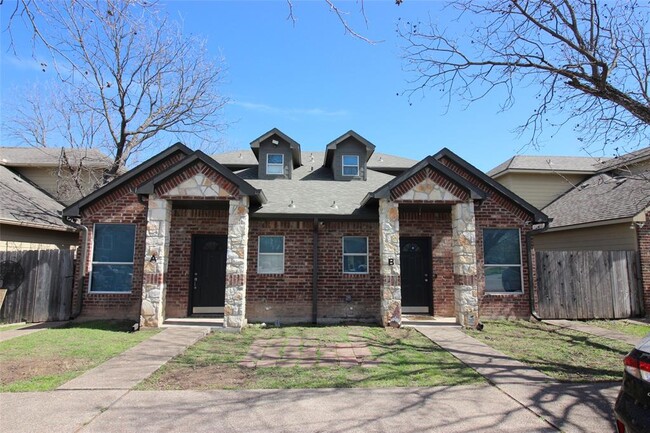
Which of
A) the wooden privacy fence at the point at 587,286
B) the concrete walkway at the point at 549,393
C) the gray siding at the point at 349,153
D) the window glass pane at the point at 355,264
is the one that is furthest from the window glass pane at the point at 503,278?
the gray siding at the point at 349,153

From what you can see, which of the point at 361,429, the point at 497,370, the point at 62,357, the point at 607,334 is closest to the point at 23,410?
the point at 62,357

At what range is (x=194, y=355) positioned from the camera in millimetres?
7172

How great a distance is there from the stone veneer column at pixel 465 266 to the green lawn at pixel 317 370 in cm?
192

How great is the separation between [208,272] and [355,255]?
4.22 meters

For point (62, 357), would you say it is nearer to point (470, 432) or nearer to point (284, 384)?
point (284, 384)

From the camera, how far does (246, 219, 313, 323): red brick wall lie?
36.1ft

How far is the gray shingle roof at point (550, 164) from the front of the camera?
1869cm

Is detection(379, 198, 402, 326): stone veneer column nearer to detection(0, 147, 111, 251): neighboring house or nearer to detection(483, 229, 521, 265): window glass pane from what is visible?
detection(483, 229, 521, 265): window glass pane

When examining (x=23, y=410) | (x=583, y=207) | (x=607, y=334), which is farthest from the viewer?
(x=583, y=207)

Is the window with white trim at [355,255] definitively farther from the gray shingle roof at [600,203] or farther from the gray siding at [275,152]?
the gray shingle roof at [600,203]

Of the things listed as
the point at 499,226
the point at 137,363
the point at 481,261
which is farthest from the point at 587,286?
the point at 137,363

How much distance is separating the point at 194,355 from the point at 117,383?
1.78 metres

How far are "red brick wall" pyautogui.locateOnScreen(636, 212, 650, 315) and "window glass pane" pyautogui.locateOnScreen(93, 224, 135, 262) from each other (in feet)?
48.2

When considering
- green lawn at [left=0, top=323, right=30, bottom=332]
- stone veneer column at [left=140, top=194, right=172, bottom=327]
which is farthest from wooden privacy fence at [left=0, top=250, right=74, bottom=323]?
stone veneer column at [left=140, top=194, right=172, bottom=327]
